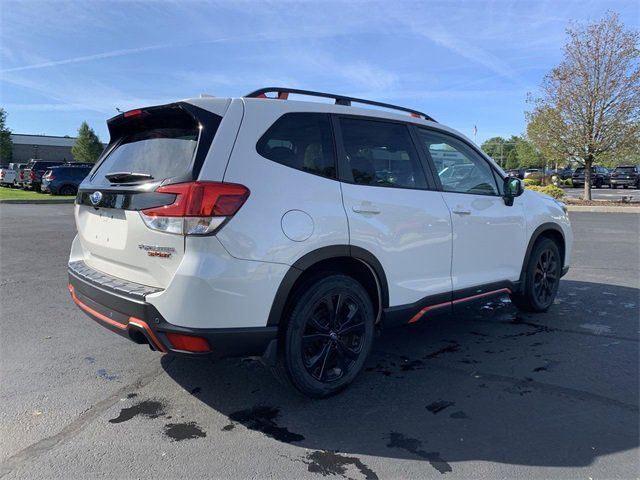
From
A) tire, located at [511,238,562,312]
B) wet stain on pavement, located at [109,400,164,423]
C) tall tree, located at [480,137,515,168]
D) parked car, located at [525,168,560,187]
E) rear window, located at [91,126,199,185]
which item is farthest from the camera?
tall tree, located at [480,137,515,168]

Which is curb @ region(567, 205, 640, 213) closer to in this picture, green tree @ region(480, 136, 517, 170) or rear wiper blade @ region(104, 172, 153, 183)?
rear wiper blade @ region(104, 172, 153, 183)

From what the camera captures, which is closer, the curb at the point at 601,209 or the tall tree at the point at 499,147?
the curb at the point at 601,209

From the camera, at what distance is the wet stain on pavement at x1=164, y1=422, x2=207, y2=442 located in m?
2.89

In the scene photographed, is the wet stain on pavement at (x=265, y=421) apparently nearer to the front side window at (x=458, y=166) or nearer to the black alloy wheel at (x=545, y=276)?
the front side window at (x=458, y=166)

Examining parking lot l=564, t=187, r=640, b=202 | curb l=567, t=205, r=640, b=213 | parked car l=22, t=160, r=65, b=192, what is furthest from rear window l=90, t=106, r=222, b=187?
parked car l=22, t=160, r=65, b=192

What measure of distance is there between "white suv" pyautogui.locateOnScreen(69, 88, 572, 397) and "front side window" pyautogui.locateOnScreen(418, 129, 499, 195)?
2 centimetres

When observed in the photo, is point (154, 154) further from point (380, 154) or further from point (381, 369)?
point (381, 369)

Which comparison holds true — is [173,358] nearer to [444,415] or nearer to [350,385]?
[350,385]

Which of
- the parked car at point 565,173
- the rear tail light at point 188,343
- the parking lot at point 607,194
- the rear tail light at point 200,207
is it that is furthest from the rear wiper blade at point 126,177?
the parked car at point 565,173

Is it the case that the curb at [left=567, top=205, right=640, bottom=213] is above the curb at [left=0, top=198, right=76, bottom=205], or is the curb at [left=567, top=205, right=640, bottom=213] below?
below

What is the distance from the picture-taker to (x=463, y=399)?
3.38m

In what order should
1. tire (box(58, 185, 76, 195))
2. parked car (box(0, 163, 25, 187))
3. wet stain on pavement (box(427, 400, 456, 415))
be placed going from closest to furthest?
wet stain on pavement (box(427, 400, 456, 415)) → tire (box(58, 185, 76, 195)) → parked car (box(0, 163, 25, 187))

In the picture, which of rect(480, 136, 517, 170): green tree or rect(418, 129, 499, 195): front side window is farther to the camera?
rect(480, 136, 517, 170): green tree

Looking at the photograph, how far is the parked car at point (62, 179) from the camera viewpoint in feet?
82.0
